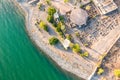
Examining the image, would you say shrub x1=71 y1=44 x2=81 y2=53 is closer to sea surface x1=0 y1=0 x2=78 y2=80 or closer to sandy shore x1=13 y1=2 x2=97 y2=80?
sandy shore x1=13 y1=2 x2=97 y2=80

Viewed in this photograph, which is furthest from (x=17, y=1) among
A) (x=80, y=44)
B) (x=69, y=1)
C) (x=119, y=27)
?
(x=119, y=27)

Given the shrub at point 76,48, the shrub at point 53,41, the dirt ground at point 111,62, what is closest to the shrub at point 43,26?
the shrub at point 53,41

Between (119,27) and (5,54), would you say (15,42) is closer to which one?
(5,54)

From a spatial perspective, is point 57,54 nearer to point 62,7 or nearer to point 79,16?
point 79,16

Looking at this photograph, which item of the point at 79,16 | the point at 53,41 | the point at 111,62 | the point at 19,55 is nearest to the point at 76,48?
the point at 53,41

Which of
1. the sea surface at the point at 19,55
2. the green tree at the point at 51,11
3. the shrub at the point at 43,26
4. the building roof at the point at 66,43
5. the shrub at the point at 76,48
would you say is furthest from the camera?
the green tree at the point at 51,11

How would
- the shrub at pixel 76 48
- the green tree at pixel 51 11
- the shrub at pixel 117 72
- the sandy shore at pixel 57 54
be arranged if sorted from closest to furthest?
the shrub at pixel 117 72
the sandy shore at pixel 57 54
the shrub at pixel 76 48
the green tree at pixel 51 11

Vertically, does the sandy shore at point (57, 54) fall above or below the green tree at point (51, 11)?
below

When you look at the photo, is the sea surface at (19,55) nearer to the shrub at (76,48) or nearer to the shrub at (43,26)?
the shrub at (43,26)
